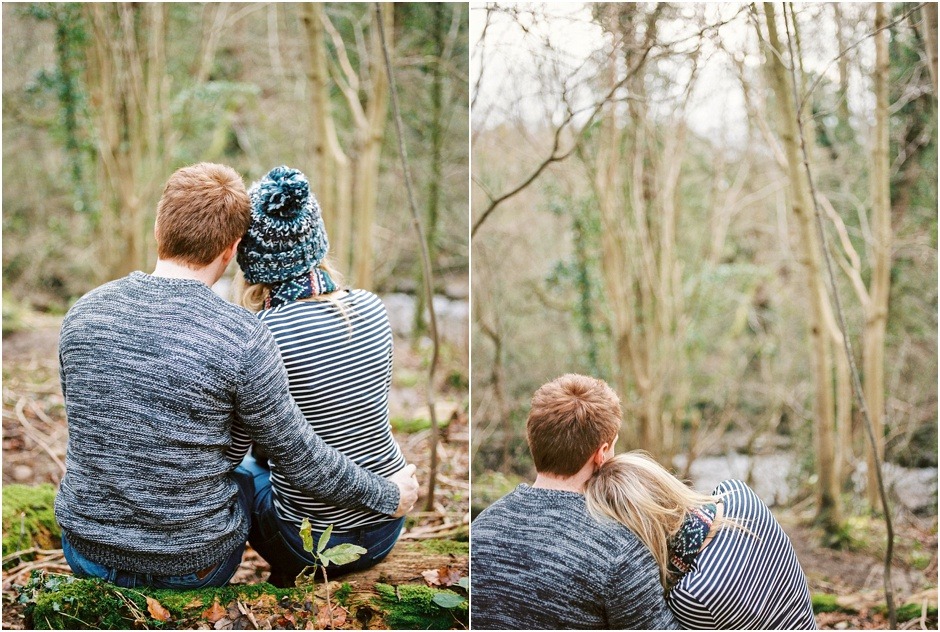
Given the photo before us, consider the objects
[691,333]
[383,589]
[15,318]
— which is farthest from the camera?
[691,333]

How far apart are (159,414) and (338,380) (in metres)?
0.48

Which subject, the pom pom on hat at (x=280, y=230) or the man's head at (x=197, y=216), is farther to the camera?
the pom pom on hat at (x=280, y=230)

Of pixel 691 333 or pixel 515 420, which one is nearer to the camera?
pixel 515 420

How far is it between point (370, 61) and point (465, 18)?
825 millimetres

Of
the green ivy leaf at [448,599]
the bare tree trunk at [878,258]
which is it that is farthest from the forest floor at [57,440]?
the bare tree trunk at [878,258]

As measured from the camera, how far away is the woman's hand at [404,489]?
2.09 metres

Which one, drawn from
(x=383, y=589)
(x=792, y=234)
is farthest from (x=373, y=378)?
(x=792, y=234)

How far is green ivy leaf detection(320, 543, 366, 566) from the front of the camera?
1.90 m

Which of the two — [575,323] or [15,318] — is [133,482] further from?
[15,318]

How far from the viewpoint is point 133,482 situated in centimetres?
Result: 174

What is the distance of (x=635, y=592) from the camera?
171cm

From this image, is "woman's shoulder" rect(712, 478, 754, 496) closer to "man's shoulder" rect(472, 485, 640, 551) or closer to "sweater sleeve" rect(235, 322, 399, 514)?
"man's shoulder" rect(472, 485, 640, 551)

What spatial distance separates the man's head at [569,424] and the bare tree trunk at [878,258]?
2.93 meters

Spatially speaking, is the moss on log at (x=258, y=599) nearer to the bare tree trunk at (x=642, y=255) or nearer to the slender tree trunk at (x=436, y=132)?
the bare tree trunk at (x=642, y=255)
